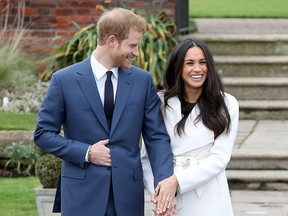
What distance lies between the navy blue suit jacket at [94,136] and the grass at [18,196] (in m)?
2.78

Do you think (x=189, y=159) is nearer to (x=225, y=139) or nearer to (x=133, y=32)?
(x=225, y=139)

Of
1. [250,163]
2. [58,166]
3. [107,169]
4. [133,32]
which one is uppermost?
[133,32]

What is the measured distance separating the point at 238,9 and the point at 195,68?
35.3 ft

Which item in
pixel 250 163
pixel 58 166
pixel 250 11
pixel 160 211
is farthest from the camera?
pixel 250 11

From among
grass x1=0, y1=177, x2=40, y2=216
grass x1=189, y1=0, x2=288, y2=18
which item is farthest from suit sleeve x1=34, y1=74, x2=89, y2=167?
grass x1=189, y1=0, x2=288, y2=18

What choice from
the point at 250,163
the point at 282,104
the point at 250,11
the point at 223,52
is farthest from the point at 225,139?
the point at 250,11

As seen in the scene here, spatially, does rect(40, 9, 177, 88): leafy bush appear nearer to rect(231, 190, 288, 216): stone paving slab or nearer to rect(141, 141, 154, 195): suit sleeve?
rect(231, 190, 288, 216): stone paving slab

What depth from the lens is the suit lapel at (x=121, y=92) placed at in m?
4.89

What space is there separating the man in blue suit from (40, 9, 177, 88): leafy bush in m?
5.54

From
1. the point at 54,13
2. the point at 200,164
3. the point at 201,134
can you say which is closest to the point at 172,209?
the point at 200,164

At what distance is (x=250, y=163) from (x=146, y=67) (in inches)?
95.9

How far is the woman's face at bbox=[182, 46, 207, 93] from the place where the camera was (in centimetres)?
499

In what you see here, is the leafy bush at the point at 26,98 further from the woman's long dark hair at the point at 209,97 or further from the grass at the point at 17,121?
the woman's long dark hair at the point at 209,97

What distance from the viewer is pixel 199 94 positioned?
5.09 metres
